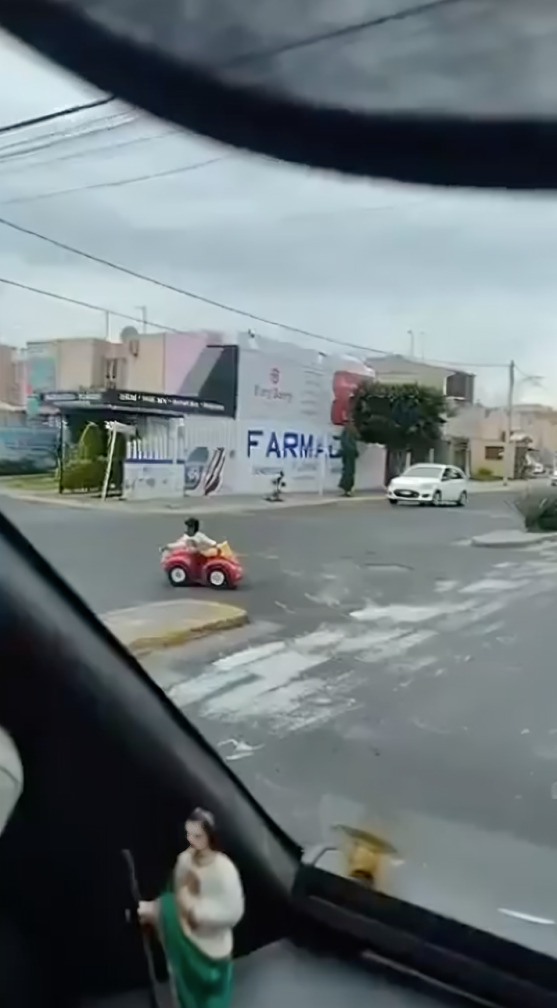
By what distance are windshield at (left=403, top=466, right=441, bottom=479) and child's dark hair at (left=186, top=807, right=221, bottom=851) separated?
1.86 feet

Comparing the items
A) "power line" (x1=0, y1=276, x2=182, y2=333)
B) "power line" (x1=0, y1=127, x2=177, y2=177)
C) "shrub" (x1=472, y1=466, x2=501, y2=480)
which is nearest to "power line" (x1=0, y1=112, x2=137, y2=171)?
"power line" (x1=0, y1=127, x2=177, y2=177)

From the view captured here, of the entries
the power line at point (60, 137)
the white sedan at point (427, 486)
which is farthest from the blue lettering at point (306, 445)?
the power line at point (60, 137)

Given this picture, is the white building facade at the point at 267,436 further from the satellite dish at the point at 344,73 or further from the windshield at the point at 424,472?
the satellite dish at the point at 344,73

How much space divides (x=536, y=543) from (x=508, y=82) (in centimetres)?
56

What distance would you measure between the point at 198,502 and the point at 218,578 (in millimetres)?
118

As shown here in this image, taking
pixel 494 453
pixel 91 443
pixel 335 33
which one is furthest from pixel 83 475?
pixel 335 33

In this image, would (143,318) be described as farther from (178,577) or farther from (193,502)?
(178,577)

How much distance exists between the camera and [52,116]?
1.27 metres

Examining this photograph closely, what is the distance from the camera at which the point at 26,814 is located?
1284 millimetres

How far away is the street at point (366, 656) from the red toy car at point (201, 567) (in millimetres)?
17

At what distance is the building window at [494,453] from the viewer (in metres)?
1.25

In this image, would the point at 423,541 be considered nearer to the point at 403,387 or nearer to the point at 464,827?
the point at 403,387

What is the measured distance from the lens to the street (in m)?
1.19

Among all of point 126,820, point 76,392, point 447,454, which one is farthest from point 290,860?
point 76,392
